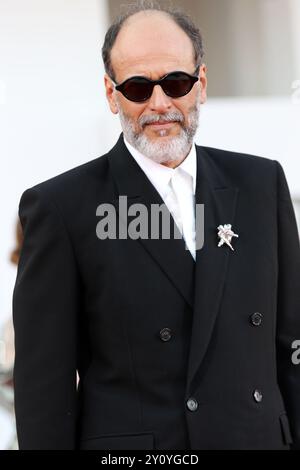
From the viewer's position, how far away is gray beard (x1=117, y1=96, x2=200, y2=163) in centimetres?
314

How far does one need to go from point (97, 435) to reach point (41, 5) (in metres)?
5.13

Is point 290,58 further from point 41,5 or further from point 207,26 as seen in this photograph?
point 41,5

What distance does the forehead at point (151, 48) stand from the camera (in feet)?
10.4

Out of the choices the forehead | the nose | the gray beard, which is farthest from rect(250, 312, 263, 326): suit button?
the forehead

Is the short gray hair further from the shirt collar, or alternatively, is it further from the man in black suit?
the shirt collar

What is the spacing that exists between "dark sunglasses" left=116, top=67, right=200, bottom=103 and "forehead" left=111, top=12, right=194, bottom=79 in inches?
1.2

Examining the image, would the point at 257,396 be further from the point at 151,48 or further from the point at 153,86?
the point at 151,48

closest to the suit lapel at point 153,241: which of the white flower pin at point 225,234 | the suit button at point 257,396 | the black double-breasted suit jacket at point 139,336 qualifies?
the black double-breasted suit jacket at point 139,336

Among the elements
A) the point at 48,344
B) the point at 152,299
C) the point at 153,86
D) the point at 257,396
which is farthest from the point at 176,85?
the point at 257,396

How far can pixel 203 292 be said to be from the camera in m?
3.05

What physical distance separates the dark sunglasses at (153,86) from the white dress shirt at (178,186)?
0.20 metres

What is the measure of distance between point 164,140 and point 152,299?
0.51 meters

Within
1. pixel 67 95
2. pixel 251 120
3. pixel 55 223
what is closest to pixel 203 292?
pixel 55 223
